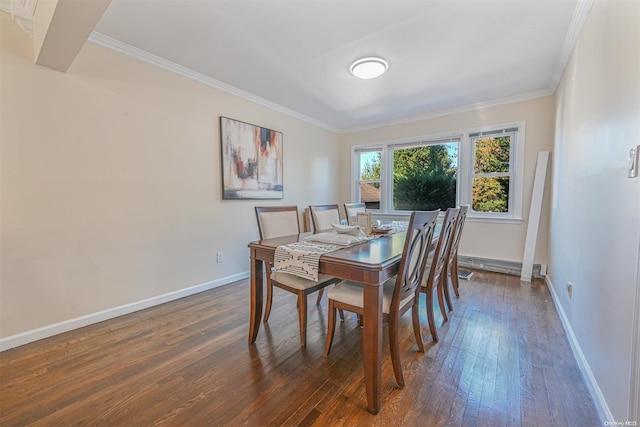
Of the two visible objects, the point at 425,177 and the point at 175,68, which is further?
the point at 425,177

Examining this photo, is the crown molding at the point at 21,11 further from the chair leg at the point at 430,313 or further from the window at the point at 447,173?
the window at the point at 447,173

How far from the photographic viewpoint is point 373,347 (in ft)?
4.35

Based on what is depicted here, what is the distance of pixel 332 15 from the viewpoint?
194 cm

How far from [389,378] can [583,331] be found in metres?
1.31

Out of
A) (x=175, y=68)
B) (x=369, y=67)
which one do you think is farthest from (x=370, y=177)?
(x=175, y=68)

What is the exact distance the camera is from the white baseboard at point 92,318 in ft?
6.21

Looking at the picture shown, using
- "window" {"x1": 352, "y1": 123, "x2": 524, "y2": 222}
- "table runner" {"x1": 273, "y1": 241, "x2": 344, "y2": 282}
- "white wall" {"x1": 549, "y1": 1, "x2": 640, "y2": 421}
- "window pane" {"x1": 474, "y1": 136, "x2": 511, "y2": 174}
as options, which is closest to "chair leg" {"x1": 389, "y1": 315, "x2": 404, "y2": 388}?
"table runner" {"x1": 273, "y1": 241, "x2": 344, "y2": 282}

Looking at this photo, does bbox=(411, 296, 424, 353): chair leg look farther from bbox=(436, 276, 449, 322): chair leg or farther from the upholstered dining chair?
the upholstered dining chair

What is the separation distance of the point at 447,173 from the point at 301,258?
3457 mm

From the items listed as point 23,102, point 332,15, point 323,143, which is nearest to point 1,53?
point 23,102

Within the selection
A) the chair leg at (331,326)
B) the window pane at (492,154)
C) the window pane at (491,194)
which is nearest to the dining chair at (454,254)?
the chair leg at (331,326)

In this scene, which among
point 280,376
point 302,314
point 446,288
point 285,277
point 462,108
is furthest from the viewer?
point 462,108

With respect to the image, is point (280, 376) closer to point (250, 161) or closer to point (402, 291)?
point (402, 291)

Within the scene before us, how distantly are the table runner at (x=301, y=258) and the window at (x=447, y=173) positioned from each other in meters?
3.11
